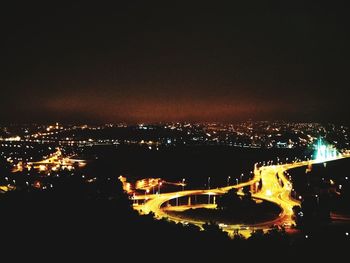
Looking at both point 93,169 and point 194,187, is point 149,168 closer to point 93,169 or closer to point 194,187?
point 93,169

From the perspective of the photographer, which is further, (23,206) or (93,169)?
(93,169)

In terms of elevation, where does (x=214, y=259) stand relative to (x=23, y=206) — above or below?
below

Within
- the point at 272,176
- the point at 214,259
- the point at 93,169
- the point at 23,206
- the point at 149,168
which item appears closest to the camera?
the point at 214,259

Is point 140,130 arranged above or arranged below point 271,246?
above

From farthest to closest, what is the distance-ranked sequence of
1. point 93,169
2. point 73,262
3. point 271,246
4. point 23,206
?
point 93,169 < point 23,206 < point 271,246 < point 73,262

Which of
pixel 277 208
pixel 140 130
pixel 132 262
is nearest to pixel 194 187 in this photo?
pixel 277 208

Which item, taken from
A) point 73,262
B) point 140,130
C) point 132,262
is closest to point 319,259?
point 132,262

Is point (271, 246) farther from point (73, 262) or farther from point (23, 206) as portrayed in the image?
point (23, 206)

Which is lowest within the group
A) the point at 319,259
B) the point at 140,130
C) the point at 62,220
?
the point at 319,259

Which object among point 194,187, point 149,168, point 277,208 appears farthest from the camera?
point 149,168
